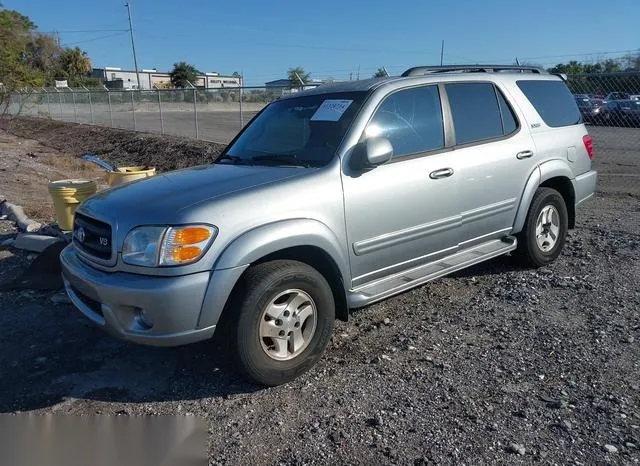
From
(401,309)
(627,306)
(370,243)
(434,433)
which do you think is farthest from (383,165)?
(627,306)

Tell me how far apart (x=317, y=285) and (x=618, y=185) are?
8663 millimetres

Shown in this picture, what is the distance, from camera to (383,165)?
12.7ft

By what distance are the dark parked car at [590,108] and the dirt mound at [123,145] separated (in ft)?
37.1

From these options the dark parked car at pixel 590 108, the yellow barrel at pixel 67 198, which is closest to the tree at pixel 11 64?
the yellow barrel at pixel 67 198

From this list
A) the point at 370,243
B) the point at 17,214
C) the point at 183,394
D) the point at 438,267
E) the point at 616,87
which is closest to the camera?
the point at 183,394

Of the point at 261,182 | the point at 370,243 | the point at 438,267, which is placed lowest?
the point at 438,267

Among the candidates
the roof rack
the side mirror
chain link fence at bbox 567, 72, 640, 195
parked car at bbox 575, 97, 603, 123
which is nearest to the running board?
the side mirror

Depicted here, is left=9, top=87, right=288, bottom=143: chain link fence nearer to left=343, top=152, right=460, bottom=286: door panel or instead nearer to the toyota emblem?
left=343, top=152, right=460, bottom=286: door panel

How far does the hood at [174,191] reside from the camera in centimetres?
320

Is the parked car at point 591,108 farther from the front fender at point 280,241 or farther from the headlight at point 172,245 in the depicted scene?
the headlight at point 172,245

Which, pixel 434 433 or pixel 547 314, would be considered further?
pixel 547 314

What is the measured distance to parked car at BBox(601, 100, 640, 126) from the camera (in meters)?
19.0

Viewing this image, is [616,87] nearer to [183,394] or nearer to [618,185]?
[618,185]

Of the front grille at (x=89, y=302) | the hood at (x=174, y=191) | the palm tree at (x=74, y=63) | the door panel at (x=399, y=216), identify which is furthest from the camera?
the palm tree at (x=74, y=63)
